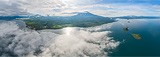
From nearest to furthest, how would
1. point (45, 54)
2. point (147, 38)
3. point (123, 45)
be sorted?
1. point (45, 54)
2. point (123, 45)
3. point (147, 38)

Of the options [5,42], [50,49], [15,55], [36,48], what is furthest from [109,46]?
[5,42]

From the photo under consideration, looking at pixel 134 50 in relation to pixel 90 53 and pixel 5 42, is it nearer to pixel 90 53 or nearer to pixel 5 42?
pixel 90 53

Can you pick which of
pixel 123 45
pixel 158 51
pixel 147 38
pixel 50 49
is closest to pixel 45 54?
pixel 50 49

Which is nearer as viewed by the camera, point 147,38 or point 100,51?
point 100,51

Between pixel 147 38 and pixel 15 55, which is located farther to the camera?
pixel 147 38

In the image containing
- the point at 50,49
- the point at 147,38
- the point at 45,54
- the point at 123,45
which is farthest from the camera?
the point at 147,38

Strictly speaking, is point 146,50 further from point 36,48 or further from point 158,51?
point 36,48

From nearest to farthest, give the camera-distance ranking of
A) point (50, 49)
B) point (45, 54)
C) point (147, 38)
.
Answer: point (45, 54) < point (50, 49) < point (147, 38)

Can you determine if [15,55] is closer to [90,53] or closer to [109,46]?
[90,53]
